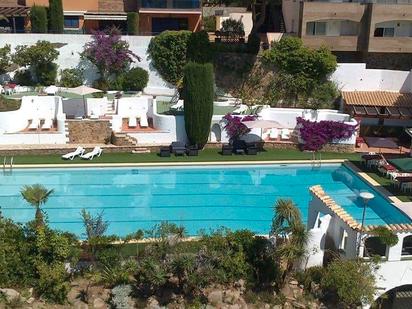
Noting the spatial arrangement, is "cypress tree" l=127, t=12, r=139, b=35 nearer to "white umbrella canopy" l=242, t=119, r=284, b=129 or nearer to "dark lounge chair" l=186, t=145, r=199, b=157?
"white umbrella canopy" l=242, t=119, r=284, b=129

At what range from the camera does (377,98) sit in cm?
3691

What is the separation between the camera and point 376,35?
39.3m

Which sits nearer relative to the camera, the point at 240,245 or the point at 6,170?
the point at 240,245

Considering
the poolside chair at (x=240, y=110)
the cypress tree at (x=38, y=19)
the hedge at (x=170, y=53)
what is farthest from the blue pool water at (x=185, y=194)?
the cypress tree at (x=38, y=19)

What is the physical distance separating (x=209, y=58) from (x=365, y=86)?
1185 centimetres

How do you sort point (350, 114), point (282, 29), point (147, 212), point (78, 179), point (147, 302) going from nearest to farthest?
point (147, 302) < point (147, 212) < point (78, 179) < point (350, 114) < point (282, 29)

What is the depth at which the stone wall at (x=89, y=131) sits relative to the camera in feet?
109

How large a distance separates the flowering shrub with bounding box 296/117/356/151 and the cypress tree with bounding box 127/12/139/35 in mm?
19256

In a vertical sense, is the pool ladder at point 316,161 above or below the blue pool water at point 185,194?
above

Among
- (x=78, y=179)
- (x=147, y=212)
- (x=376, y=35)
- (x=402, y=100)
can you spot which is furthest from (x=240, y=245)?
(x=376, y=35)

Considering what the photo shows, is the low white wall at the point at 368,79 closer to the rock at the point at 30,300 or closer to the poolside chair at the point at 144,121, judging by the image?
the poolside chair at the point at 144,121

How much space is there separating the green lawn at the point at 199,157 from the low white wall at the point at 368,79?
7.18m

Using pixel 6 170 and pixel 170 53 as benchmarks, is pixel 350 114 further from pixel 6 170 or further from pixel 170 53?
pixel 6 170

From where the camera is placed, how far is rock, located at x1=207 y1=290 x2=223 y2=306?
18.4 meters
